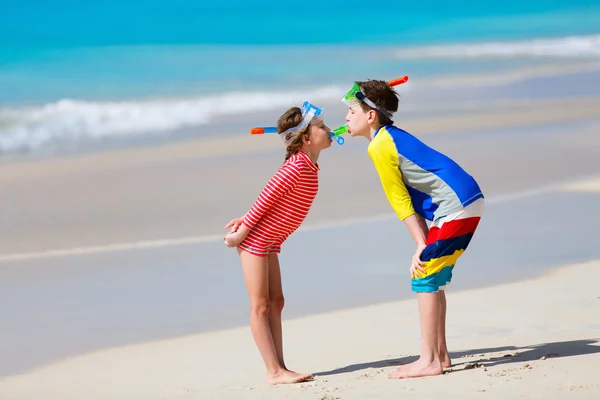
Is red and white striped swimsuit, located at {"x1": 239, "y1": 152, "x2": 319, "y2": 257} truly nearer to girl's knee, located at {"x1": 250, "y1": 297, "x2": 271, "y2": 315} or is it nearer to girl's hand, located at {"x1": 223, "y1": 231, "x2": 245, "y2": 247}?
girl's hand, located at {"x1": 223, "y1": 231, "x2": 245, "y2": 247}

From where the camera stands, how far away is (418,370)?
15.7 ft

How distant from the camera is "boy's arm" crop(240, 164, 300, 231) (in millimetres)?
4992

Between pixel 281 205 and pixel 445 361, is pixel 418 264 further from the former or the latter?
pixel 281 205

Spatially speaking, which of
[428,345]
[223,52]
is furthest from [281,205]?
[223,52]

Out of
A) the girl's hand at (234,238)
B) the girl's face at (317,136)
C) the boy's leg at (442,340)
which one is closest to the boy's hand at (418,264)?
the boy's leg at (442,340)

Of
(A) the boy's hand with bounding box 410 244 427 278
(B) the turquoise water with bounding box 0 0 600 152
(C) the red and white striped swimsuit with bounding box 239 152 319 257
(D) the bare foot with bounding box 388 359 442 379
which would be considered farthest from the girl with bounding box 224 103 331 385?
(B) the turquoise water with bounding box 0 0 600 152

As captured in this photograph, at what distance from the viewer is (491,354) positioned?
17.2 feet

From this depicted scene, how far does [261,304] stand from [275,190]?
0.55m

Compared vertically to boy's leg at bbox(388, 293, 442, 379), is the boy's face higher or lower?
higher

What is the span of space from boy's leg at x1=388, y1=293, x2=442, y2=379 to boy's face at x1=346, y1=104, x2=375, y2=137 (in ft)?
2.70

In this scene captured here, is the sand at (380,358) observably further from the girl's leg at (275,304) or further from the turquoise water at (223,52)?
the turquoise water at (223,52)

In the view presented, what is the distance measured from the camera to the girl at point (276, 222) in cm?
500

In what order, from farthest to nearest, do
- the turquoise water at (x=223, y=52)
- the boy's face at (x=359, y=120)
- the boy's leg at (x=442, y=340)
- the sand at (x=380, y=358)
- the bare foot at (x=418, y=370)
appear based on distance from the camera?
the turquoise water at (x=223, y=52), the boy's face at (x=359, y=120), the boy's leg at (x=442, y=340), the bare foot at (x=418, y=370), the sand at (x=380, y=358)

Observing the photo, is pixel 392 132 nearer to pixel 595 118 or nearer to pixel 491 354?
pixel 491 354
